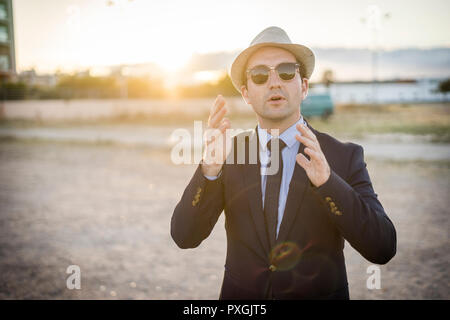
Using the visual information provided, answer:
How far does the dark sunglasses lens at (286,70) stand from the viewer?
2109mm

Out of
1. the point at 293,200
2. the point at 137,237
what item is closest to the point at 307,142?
the point at 293,200

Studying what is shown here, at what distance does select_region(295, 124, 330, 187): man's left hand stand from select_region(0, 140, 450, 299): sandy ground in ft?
11.1

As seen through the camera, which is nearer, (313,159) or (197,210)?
(313,159)

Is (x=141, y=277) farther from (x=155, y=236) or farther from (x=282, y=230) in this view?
(x=282, y=230)

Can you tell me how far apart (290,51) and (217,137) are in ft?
2.43

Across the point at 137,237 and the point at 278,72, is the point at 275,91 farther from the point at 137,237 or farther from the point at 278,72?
the point at 137,237

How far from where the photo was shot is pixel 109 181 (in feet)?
35.1

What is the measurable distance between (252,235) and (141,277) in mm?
3529

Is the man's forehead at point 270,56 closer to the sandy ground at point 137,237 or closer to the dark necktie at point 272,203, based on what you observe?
the dark necktie at point 272,203

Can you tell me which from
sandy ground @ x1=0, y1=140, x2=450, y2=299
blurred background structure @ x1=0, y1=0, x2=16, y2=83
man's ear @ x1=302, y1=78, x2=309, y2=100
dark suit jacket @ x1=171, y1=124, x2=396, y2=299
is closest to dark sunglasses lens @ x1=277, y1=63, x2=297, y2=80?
man's ear @ x1=302, y1=78, x2=309, y2=100

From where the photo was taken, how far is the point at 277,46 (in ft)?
7.12

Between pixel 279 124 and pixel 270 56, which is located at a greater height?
pixel 270 56
